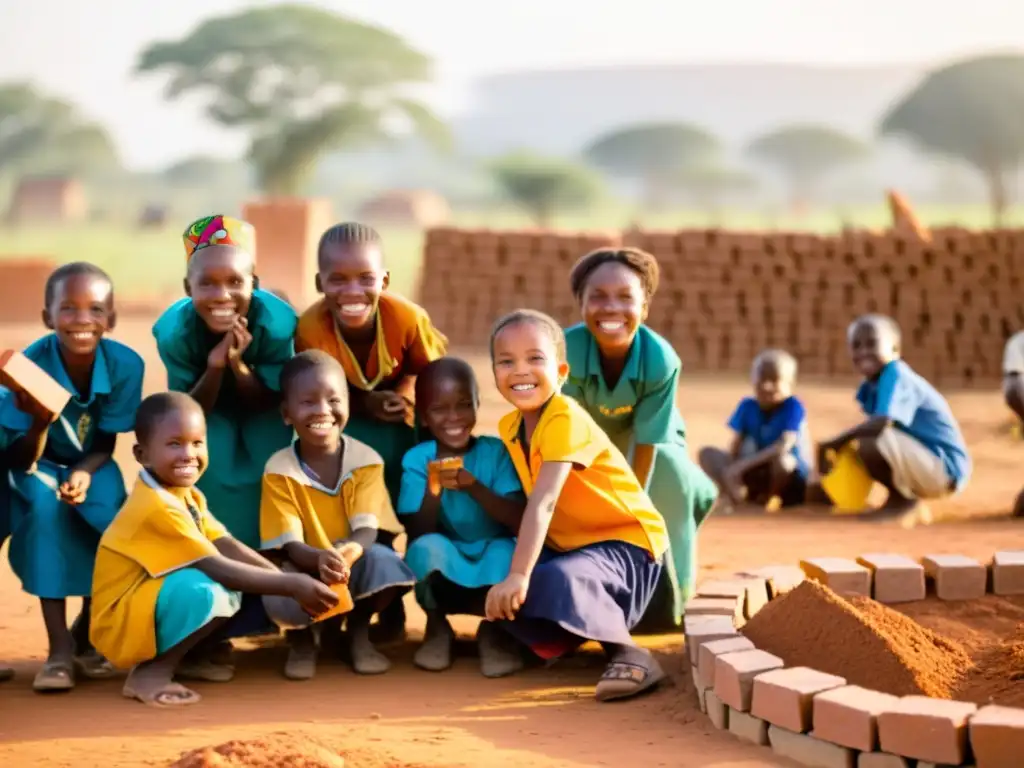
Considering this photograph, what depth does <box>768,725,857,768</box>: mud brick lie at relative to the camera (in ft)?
13.2

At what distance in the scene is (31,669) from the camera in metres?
5.25

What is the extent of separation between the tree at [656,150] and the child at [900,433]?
4999 cm

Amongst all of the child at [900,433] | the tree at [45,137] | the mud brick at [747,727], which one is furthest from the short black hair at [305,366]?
the tree at [45,137]

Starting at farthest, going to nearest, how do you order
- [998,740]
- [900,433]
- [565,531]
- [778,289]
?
1. [778,289]
2. [900,433]
3. [565,531]
4. [998,740]

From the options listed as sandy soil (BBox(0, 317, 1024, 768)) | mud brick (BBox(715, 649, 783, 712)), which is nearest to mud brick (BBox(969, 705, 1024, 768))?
sandy soil (BBox(0, 317, 1024, 768))

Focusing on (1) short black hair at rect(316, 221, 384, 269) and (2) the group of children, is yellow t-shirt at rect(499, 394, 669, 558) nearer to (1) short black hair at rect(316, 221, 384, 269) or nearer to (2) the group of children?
(2) the group of children

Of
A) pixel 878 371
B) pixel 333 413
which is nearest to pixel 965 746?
pixel 333 413

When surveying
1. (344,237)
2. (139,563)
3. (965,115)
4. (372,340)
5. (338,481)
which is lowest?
(139,563)

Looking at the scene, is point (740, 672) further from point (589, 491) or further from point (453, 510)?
point (453, 510)

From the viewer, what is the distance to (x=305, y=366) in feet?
16.9

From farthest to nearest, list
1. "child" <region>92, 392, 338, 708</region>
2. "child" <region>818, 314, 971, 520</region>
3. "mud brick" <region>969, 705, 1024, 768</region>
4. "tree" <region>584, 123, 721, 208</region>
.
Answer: "tree" <region>584, 123, 721, 208</region> → "child" <region>818, 314, 971, 520</region> → "child" <region>92, 392, 338, 708</region> → "mud brick" <region>969, 705, 1024, 768</region>

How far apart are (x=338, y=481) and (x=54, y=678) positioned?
111cm

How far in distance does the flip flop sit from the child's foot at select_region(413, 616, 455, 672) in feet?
2.53

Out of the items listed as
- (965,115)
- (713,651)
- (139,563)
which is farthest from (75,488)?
(965,115)
